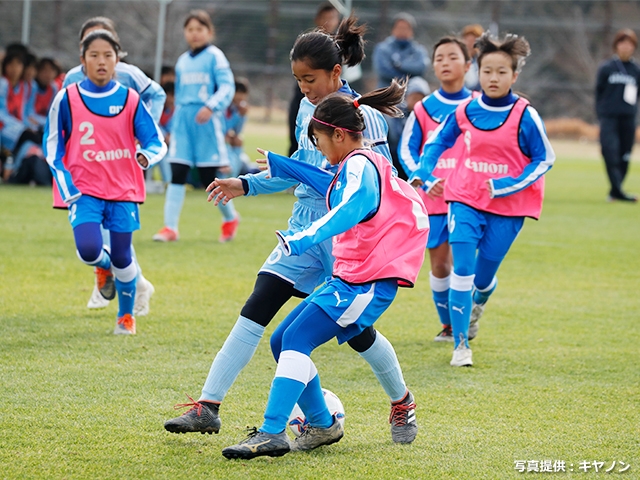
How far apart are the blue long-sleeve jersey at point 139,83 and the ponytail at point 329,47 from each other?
2.39m

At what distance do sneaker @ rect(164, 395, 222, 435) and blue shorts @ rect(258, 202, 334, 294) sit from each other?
0.65m

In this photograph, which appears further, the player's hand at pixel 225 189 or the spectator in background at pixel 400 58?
the spectator in background at pixel 400 58

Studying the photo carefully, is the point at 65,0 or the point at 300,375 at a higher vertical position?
the point at 65,0

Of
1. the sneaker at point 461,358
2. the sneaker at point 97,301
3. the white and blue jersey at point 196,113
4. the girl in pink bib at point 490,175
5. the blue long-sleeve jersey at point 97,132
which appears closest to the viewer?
the sneaker at point 461,358

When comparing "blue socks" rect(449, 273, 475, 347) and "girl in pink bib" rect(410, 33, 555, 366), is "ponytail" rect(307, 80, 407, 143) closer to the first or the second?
"girl in pink bib" rect(410, 33, 555, 366)

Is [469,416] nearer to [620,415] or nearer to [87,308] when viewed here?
A: [620,415]

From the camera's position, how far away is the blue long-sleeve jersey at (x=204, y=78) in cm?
1008

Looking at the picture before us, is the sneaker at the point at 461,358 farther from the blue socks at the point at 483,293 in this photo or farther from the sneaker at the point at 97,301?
the sneaker at the point at 97,301

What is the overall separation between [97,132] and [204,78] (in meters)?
4.34

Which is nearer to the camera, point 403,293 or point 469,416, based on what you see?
point 469,416

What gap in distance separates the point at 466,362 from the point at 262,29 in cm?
2519

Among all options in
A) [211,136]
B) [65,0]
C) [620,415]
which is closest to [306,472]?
[620,415]

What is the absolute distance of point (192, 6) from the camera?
31281mm

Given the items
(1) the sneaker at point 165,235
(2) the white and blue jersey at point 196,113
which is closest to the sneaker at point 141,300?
(1) the sneaker at point 165,235
